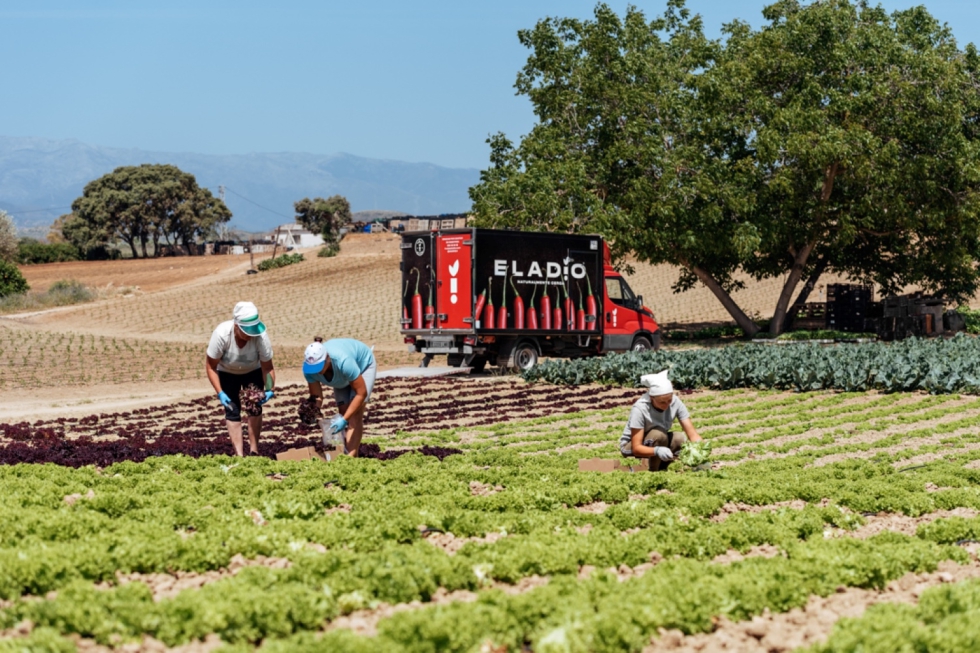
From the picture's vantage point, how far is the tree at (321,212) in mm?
120581

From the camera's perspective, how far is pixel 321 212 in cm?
12200

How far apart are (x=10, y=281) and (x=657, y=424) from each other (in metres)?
58.7

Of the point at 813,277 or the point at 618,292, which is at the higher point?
the point at 813,277

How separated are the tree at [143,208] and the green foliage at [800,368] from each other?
89.8 m

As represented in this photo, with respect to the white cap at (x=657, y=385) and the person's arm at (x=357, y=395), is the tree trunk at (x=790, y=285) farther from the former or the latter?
the person's arm at (x=357, y=395)

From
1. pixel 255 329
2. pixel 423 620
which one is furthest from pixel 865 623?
pixel 255 329

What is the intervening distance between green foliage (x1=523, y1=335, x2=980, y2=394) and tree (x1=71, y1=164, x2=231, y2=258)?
89.8 m

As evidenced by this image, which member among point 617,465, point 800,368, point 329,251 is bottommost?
point 617,465

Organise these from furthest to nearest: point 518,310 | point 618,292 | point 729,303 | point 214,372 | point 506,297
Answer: point 729,303 < point 618,292 < point 518,310 < point 506,297 < point 214,372

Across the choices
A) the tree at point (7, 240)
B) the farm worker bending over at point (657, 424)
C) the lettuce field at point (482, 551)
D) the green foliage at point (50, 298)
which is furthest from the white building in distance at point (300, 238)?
the farm worker bending over at point (657, 424)

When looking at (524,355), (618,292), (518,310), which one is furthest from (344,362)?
(618,292)

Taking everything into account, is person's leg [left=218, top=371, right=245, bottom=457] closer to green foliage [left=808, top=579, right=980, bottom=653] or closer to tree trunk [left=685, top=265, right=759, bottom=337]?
green foliage [left=808, top=579, right=980, bottom=653]

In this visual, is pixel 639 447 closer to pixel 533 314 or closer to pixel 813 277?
pixel 533 314

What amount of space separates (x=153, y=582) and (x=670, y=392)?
6.06 m
